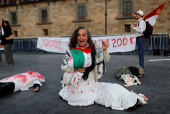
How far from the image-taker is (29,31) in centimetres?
2509

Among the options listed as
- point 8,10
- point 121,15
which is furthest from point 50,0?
point 121,15

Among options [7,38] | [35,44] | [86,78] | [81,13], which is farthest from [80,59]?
[81,13]

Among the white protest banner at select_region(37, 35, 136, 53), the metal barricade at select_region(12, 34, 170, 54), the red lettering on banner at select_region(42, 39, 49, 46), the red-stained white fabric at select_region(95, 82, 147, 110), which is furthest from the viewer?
the red lettering on banner at select_region(42, 39, 49, 46)

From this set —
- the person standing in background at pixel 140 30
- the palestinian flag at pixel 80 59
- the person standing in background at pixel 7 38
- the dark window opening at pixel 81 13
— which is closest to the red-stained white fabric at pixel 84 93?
the palestinian flag at pixel 80 59

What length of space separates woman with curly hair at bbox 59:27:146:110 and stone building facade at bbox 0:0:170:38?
17.7 m

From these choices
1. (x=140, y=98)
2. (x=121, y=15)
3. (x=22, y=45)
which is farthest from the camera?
(x=121, y=15)

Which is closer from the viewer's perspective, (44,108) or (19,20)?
(44,108)

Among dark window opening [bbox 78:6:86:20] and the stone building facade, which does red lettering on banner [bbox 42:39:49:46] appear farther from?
dark window opening [bbox 78:6:86:20]

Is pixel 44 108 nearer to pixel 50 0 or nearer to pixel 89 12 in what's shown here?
Answer: pixel 89 12

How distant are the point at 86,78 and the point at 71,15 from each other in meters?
20.5

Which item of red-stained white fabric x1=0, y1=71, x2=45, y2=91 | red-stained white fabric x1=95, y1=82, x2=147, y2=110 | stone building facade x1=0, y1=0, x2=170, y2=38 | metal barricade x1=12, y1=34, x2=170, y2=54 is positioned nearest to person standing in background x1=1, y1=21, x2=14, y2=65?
red-stained white fabric x1=0, y1=71, x2=45, y2=91

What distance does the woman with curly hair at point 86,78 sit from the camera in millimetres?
2922

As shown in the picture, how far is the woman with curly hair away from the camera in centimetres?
292

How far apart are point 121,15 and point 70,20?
6541 mm
